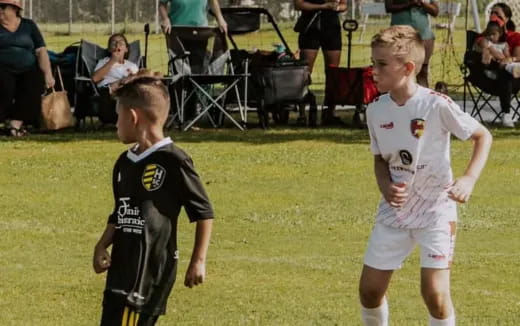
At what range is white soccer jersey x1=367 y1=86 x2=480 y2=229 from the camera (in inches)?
291

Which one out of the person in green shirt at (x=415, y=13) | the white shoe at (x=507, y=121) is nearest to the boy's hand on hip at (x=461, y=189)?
the person in green shirt at (x=415, y=13)

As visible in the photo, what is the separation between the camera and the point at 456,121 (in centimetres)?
739

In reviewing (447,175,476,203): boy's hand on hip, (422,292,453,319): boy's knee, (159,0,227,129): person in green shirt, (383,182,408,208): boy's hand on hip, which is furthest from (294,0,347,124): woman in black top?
(447,175,476,203): boy's hand on hip

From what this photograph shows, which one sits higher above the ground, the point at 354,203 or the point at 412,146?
the point at 412,146

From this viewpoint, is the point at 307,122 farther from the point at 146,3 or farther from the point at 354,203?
the point at 146,3

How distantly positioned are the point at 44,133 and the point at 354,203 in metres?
6.30

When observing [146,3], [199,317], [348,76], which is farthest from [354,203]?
[146,3]

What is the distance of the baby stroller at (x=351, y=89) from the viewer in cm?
1928

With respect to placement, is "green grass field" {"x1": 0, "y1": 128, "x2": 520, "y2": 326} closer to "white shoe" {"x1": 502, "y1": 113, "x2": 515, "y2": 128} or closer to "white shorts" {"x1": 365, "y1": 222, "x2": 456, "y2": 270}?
"white shoe" {"x1": 502, "y1": 113, "x2": 515, "y2": 128}

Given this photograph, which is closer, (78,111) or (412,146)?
(412,146)

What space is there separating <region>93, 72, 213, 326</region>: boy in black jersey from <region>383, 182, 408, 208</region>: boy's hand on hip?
116 centimetres

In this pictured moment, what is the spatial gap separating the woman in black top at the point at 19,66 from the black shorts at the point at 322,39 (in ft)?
11.1

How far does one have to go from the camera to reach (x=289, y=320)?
890 centimetres

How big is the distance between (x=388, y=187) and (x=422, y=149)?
0.25 metres
